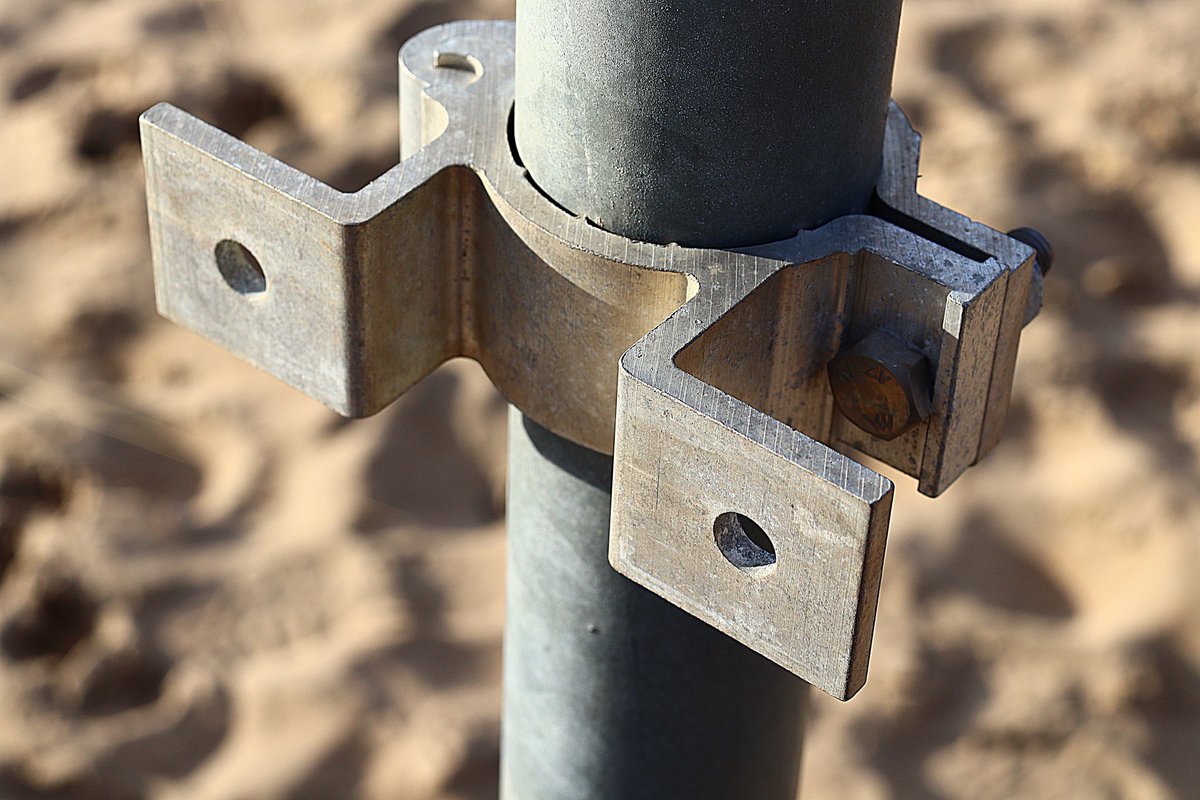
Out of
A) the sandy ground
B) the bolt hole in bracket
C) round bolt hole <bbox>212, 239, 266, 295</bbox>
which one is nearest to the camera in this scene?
the bolt hole in bracket

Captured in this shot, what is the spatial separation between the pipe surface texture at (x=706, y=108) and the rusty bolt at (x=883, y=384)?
9 cm

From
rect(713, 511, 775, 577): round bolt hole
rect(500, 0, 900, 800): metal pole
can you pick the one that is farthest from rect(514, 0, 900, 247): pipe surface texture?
rect(713, 511, 775, 577): round bolt hole

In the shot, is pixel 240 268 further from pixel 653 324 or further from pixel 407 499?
pixel 407 499

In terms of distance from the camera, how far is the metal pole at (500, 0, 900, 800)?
109cm

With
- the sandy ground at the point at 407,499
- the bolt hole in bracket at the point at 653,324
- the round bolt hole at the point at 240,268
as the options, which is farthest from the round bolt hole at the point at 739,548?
the sandy ground at the point at 407,499

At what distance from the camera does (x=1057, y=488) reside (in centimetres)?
292

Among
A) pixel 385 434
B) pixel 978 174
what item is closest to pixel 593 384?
pixel 385 434

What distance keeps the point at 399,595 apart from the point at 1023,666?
3.08 ft

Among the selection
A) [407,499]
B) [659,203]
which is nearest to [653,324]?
[659,203]

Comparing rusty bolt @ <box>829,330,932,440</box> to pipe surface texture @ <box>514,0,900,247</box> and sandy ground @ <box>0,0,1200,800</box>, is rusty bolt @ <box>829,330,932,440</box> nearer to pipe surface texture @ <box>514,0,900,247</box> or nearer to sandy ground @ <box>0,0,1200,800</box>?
pipe surface texture @ <box>514,0,900,247</box>

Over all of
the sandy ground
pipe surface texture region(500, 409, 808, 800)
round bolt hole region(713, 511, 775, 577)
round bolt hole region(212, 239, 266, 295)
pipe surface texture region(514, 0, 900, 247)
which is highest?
pipe surface texture region(514, 0, 900, 247)

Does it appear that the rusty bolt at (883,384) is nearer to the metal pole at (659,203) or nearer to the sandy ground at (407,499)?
the metal pole at (659,203)

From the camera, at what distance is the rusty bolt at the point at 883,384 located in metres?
1.16

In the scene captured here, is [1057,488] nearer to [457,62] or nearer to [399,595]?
[399,595]
